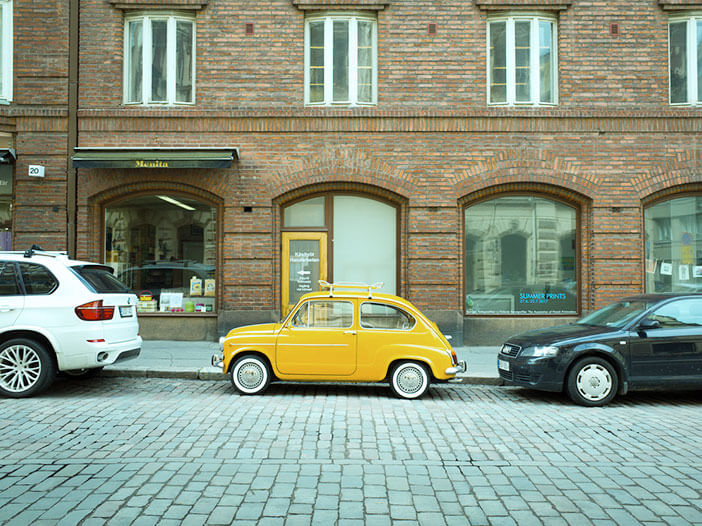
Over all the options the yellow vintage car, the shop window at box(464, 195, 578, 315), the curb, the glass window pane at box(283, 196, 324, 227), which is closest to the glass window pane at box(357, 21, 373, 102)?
the glass window pane at box(283, 196, 324, 227)

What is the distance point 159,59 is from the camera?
13.2 meters

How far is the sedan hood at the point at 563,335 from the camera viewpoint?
802 centimetres

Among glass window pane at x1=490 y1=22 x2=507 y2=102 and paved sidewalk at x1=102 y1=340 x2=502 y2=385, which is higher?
glass window pane at x1=490 y1=22 x2=507 y2=102

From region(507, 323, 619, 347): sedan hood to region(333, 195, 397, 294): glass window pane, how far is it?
4.81m

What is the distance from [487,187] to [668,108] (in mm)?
4248

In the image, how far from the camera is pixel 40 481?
4.70 meters

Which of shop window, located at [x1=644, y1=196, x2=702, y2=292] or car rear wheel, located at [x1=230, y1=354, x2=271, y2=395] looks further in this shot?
shop window, located at [x1=644, y1=196, x2=702, y2=292]

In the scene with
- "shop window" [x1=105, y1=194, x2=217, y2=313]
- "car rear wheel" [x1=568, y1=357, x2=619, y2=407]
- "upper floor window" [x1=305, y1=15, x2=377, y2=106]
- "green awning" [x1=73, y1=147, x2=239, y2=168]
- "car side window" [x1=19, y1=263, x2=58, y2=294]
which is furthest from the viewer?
"shop window" [x1=105, y1=194, x2=217, y2=313]

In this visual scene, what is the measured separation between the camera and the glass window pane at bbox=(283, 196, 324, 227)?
43.4ft

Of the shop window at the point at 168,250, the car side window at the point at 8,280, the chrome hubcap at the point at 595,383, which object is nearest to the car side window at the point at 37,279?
the car side window at the point at 8,280

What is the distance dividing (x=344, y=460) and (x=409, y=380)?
3.08 metres

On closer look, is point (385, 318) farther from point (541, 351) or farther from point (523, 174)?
point (523, 174)

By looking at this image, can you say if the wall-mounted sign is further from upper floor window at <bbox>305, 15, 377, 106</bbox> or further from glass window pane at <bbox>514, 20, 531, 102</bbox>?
glass window pane at <bbox>514, 20, 531, 102</bbox>

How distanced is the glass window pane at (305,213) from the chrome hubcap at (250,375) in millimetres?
5389
